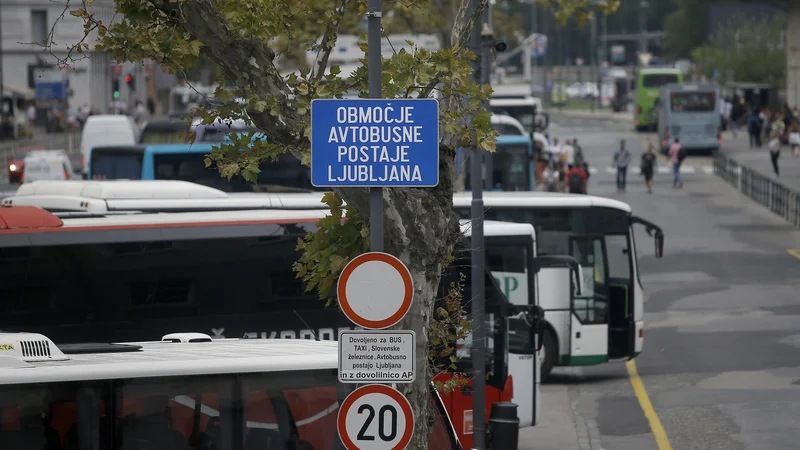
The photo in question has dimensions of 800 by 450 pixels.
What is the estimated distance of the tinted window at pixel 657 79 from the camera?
8488 cm

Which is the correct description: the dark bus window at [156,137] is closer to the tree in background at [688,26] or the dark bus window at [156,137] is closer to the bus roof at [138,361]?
the bus roof at [138,361]

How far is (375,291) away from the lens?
8414 mm

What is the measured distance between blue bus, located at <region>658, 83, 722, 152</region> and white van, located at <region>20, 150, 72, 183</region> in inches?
1209

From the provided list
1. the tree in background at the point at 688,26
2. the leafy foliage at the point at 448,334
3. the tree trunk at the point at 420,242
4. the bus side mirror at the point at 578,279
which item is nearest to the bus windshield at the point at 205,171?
the bus side mirror at the point at 578,279

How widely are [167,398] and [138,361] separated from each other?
30 centimetres

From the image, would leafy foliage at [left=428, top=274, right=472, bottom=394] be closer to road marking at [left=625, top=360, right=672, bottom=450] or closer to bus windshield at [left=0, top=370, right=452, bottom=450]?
bus windshield at [left=0, top=370, right=452, bottom=450]

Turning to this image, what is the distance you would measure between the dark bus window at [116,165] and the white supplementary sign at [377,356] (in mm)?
23986

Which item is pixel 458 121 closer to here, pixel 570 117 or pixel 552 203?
pixel 552 203

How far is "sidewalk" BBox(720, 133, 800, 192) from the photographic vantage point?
51750 millimetres

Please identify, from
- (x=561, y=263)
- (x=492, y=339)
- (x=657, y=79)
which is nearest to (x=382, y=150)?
(x=492, y=339)

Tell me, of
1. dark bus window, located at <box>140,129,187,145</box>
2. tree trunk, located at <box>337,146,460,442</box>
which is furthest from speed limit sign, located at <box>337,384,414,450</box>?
dark bus window, located at <box>140,129,187,145</box>

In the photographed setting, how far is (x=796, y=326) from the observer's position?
24250mm

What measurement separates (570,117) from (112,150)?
3222 inches

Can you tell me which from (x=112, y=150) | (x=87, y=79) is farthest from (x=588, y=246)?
(x=87, y=79)
